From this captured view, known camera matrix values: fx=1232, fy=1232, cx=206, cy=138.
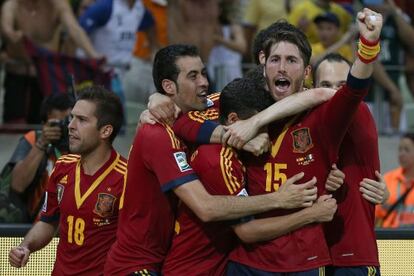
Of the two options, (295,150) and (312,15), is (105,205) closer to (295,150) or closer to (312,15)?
(295,150)

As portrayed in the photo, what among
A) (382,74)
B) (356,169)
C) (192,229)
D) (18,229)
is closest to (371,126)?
(356,169)

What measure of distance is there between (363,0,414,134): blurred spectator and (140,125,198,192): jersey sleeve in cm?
618

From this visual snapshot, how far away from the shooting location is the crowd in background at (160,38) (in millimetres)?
11938

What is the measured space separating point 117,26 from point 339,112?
647 centimetres

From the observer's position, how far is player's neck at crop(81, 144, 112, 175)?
7.34 meters

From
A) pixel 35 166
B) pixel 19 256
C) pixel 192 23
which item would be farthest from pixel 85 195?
pixel 192 23

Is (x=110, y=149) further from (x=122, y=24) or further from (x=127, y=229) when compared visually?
(x=122, y=24)

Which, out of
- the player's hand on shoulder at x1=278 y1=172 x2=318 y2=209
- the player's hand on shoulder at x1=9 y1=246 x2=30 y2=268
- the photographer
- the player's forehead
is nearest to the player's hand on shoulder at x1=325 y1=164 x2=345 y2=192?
the player's hand on shoulder at x1=278 y1=172 x2=318 y2=209

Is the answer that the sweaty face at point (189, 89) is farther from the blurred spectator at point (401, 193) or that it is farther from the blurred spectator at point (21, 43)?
the blurred spectator at point (21, 43)

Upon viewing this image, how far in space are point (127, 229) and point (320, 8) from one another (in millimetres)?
6635

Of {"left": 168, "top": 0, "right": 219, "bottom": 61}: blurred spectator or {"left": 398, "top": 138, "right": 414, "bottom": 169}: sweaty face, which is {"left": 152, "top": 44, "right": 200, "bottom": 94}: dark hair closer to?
{"left": 398, "top": 138, "right": 414, "bottom": 169}: sweaty face

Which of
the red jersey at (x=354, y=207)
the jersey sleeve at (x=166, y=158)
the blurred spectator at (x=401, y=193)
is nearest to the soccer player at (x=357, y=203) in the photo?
the red jersey at (x=354, y=207)

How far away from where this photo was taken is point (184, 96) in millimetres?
7016

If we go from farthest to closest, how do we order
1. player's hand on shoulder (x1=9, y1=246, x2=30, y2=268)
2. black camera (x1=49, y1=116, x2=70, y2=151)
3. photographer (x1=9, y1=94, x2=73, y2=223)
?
photographer (x1=9, y1=94, x2=73, y2=223) < black camera (x1=49, y1=116, x2=70, y2=151) < player's hand on shoulder (x1=9, y1=246, x2=30, y2=268)
